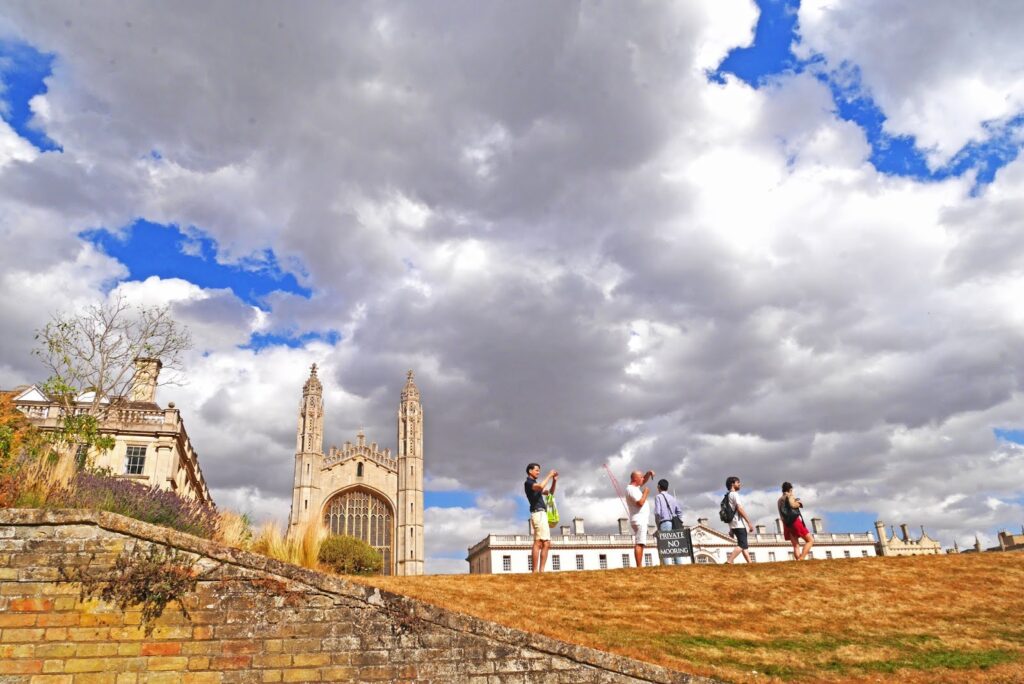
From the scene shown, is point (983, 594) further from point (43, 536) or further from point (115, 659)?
point (43, 536)

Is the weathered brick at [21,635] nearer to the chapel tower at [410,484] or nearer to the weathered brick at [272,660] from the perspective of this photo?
the weathered brick at [272,660]

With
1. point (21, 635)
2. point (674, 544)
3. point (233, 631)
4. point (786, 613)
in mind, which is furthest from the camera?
point (674, 544)

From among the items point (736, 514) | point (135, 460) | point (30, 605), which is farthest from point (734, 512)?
point (135, 460)

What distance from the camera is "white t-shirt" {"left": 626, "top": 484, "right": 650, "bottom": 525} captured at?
48.3ft

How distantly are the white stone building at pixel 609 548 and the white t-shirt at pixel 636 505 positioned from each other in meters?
57.5

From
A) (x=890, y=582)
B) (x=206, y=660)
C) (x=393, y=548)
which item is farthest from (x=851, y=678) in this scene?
(x=393, y=548)

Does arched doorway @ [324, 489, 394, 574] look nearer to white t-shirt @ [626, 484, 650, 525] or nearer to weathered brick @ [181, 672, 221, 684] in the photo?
white t-shirt @ [626, 484, 650, 525]

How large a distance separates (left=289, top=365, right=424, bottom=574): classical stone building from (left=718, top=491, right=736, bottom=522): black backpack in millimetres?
48241

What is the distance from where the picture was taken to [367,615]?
7.30 m

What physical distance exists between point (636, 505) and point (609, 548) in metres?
66.7

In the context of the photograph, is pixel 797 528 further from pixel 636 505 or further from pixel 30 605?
pixel 30 605

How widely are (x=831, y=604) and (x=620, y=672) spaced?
6.14 meters

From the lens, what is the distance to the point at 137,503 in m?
9.21

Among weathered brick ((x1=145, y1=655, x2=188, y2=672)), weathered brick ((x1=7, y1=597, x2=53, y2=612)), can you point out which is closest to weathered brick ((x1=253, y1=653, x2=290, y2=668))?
weathered brick ((x1=145, y1=655, x2=188, y2=672))
